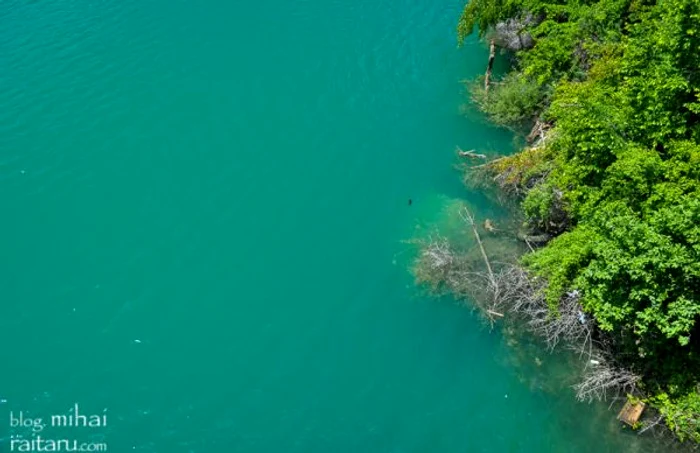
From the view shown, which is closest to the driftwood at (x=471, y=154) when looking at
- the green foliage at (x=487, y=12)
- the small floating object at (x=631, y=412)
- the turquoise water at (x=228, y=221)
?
the turquoise water at (x=228, y=221)

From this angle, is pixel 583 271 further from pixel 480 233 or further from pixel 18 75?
pixel 18 75

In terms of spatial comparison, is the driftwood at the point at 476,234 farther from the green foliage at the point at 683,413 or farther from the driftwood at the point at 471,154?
the green foliage at the point at 683,413

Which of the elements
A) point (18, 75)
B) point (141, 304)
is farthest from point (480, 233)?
point (18, 75)

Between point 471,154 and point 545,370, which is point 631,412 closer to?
point 545,370

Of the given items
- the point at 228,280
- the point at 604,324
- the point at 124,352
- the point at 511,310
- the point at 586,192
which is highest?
the point at 586,192

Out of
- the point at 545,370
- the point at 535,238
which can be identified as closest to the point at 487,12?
the point at 535,238

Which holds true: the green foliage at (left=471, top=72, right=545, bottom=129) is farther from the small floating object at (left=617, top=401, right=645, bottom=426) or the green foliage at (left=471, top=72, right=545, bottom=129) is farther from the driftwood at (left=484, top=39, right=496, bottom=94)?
the small floating object at (left=617, top=401, right=645, bottom=426)

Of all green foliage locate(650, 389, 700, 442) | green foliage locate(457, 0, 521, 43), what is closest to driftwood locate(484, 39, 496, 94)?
green foliage locate(457, 0, 521, 43)
